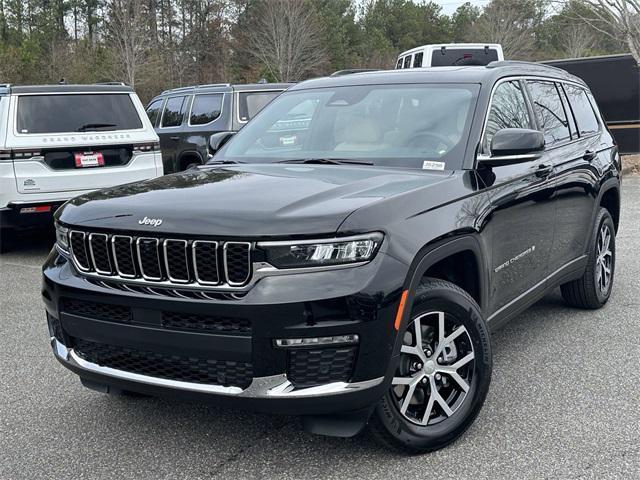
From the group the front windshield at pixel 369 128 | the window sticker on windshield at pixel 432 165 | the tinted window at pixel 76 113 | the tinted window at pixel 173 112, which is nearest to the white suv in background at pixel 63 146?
the tinted window at pixel 76 113

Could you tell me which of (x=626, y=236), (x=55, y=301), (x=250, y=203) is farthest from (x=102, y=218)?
(x=626, y=236)

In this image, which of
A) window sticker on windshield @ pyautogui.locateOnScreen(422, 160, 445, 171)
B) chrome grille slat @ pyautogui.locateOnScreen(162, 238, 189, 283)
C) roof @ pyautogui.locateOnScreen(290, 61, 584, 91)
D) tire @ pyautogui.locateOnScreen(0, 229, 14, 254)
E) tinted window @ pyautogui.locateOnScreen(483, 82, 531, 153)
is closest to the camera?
chrome grille slat @ pyautogui.locateOnScreen(162, 238, 189, 283)

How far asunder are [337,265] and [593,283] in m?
3.30

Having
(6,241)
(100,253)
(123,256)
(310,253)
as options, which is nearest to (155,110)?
(6,241)

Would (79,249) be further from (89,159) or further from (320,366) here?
(89,159)

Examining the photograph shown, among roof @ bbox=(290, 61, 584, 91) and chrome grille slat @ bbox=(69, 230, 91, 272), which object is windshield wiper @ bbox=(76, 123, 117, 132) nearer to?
roof @ bbox=(290, 61, 584, 91)

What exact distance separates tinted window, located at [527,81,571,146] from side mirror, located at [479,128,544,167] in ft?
2.89

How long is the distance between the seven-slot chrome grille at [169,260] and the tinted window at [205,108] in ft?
27.0

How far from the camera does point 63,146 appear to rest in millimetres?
7828

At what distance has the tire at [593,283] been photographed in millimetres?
5445

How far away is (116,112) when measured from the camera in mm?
8500

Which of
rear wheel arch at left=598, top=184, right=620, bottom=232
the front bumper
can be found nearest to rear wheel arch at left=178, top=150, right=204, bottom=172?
rear wheel arch at left=598, top=184, right=620, bottom=232

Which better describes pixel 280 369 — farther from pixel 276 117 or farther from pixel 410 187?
pixel 276 117

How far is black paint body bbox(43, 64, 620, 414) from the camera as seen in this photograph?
2838 millimetres
